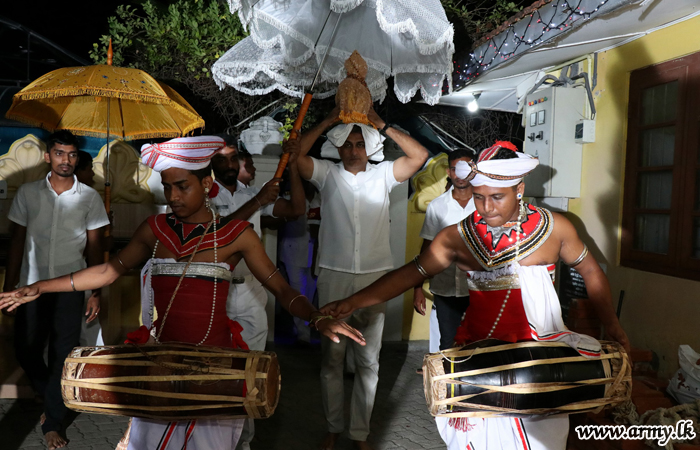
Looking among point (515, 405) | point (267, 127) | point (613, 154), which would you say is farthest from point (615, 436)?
point (267, 127)

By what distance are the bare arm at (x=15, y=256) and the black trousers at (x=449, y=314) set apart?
3521mm

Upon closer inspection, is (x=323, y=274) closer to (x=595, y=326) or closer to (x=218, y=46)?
(x=595, y=326)

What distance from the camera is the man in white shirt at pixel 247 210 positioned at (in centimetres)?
419

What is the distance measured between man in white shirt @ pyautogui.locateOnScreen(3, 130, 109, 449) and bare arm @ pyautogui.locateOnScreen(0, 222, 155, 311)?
5.44 ft

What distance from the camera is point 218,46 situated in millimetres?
8516

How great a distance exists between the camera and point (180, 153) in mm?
2898

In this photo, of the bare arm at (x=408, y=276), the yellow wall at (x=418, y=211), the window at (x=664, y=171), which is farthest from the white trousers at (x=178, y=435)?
the yellow wall at (x=418, y=211)

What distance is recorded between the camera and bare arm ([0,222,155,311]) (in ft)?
9.97

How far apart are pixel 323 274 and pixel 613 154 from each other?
3.46m

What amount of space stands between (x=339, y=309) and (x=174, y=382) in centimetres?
97

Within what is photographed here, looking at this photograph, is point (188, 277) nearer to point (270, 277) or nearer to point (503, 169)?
point (270, 277)

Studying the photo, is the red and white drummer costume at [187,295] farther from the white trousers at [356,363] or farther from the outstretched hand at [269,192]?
the white trousers at [356,363]

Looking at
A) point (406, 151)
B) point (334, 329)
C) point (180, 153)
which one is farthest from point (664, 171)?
point (180, 153)

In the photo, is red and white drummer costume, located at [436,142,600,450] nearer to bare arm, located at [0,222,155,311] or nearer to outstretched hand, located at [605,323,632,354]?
outstretched hand, located at [605,323,632,354]
